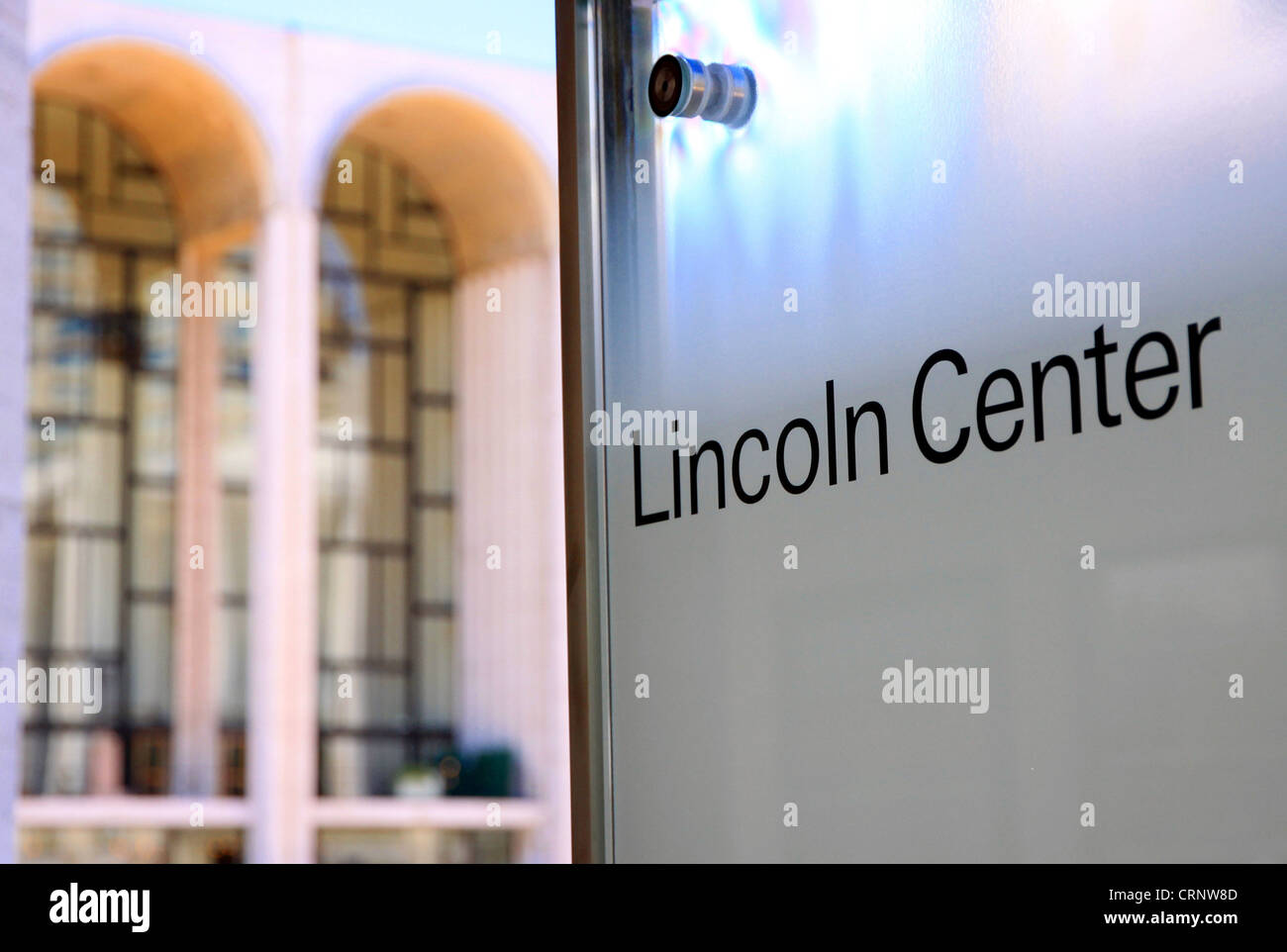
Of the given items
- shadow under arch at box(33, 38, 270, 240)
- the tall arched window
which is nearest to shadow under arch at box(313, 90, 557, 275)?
the tall arched window

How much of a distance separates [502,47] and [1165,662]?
10.3 metres

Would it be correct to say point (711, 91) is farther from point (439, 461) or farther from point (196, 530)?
point (439, 461)

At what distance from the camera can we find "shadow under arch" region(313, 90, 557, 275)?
38.0 feet

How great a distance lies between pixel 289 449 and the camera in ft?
34.8

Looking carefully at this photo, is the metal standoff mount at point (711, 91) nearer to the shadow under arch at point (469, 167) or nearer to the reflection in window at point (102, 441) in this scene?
the shadow under arch at point (469, 167)

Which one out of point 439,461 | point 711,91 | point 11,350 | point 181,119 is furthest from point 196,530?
point 711,91

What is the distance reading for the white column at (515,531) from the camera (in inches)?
457

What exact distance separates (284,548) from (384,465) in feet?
5.96

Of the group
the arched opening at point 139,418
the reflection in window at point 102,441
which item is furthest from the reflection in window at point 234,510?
the reflection in window at point 102,441

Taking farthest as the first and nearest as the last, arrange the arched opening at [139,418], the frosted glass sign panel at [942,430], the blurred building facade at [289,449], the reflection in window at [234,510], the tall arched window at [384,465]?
the tall arched window at [384,465], the reflection in window at [234,510], the arched opening at [139,418], the blurred building facade at [289,449], the frosted glass sign panel at [942,430]

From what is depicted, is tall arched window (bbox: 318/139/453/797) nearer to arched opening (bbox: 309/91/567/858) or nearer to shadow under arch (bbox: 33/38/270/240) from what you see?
arched opening (bbox: 309/91/567/858)

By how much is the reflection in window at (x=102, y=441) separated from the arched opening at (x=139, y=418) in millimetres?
12

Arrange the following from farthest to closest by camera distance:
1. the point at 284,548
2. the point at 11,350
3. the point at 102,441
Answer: the point at 102,441 → the point at 284,548 → the point at 11,350
